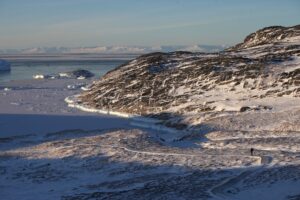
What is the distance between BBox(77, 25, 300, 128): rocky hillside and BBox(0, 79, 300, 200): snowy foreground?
3.12 m

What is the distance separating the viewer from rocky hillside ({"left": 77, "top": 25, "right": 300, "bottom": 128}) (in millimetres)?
A: 32531

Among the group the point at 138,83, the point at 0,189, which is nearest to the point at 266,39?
the point at 138,83

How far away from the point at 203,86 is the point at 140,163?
18278mm

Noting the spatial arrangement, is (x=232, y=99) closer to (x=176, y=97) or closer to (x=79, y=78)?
(x=176, y=97)

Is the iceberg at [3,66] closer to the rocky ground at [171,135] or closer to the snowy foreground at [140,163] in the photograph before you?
the rocky ground at [171,135]

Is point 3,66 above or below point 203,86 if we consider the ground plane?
below

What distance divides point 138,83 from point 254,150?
70.4ft

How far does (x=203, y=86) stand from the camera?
37656 mm

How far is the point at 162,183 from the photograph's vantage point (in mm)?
17234

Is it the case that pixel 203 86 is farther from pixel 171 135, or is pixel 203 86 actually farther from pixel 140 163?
pixel 140 163

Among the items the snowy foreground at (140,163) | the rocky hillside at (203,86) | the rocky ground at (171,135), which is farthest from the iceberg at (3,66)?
the snowy foreground at (140,163)

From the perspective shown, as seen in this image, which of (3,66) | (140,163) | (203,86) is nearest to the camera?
(140,163)

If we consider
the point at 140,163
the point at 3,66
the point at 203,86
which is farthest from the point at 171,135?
the point at 3,66

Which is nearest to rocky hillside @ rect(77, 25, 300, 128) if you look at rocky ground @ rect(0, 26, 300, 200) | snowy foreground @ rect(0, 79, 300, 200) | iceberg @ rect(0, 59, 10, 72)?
rocky ground @ rect(0, 26, 300, 200)
